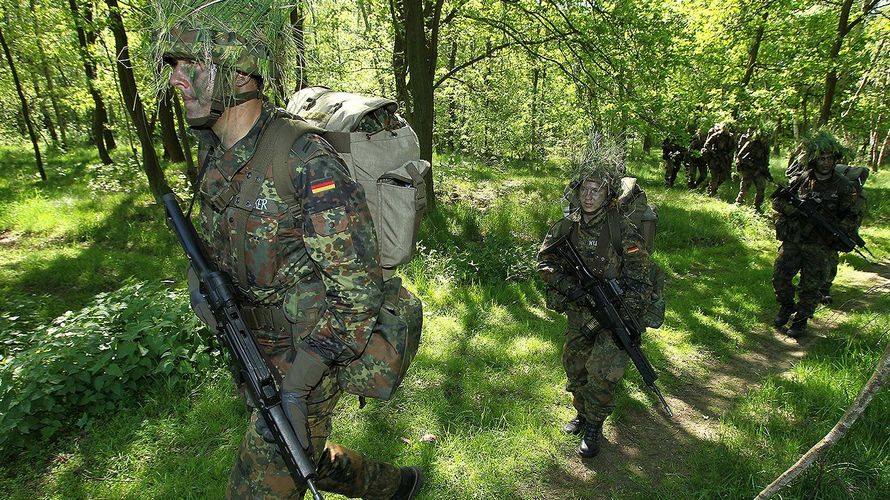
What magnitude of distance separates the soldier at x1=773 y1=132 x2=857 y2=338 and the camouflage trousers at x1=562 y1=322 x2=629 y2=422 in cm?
349

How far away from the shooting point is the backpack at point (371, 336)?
77.0 inches

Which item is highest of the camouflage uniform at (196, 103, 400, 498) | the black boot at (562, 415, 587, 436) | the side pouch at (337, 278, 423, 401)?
the camouflage uniform at (196, 103, 400, 498)

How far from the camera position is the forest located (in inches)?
124

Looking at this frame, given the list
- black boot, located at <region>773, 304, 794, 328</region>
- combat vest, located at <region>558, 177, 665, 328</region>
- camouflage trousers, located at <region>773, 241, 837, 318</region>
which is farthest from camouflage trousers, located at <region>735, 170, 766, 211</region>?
combat vest, located at <region>558, 177, 665, 328</region>

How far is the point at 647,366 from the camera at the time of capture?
3.45 metres

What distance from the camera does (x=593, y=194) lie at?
11.4 ft

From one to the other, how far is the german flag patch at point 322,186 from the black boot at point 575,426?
290 centimetres

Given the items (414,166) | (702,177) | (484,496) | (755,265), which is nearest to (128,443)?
(484,496)

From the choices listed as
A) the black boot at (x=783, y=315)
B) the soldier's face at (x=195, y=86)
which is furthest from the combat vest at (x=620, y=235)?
the black boot at (x=783, y=315)

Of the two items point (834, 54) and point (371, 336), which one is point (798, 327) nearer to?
point (371, 336)

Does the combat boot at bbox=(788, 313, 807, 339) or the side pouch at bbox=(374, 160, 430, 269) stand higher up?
the side pouch at bbox=(374, 160, 430, 269)

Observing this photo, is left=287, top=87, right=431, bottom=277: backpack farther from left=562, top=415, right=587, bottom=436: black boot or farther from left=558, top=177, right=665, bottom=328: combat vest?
left=562, top=415, right=587, bottom=436: black boot

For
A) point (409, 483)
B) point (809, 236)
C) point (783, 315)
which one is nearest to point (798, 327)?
point (783, 315)

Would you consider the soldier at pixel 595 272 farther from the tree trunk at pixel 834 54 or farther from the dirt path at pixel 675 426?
the tree trunk at pixel 834 54
